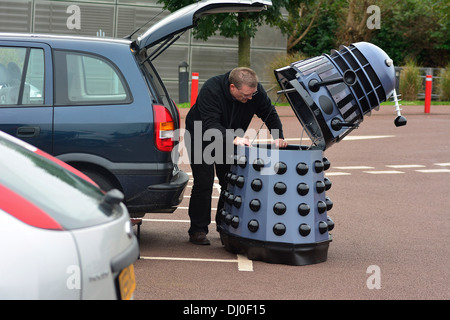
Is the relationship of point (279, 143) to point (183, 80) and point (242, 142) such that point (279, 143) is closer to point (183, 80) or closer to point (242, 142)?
point (242, 142)

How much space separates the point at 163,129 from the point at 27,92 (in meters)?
1.14

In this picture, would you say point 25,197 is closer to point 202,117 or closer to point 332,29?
point 202,117

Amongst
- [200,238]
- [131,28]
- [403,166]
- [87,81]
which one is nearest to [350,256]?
Result: [200,238]

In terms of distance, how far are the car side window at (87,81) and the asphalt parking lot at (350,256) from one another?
4.67 feet

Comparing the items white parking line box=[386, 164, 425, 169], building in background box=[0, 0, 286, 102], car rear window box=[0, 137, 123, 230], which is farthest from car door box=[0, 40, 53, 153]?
building in background box=[0, 0, 286, 102]

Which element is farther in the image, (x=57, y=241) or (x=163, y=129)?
(x=163, y=129)

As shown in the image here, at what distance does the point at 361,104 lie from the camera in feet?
22.4

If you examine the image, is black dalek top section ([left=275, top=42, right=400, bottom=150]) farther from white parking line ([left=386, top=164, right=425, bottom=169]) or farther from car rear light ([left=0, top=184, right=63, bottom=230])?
white parking line ([left=386, top=164, right=425, bottom=169])

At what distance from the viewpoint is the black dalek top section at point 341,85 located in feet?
22.0

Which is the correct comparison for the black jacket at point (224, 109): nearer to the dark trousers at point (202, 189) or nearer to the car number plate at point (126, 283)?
the dark trousers at point (202, 189)

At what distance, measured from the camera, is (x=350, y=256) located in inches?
286

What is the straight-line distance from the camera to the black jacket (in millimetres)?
7043

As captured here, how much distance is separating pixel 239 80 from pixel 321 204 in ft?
4.19

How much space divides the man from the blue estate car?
0.47m
